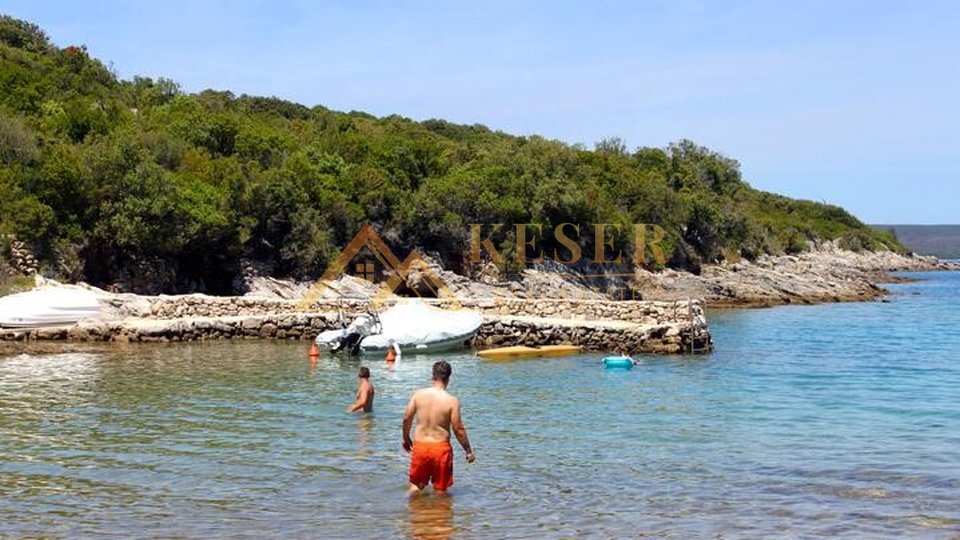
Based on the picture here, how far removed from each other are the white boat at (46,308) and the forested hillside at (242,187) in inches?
213

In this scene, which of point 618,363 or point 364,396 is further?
point 618,363

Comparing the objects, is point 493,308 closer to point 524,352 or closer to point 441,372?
point 524,352

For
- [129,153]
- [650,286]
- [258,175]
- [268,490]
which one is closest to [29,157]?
[129,153]

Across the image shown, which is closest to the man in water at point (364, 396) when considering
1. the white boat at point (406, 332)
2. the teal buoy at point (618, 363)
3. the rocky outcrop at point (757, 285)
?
the teal buoy at point (618, 363)

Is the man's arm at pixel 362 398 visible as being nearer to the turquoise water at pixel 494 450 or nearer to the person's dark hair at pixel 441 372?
the turquoise water at pixel 494 450

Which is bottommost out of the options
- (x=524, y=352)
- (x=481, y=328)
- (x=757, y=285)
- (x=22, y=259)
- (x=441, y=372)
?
(x=524, y=352)

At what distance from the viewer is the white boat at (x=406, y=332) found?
29.1m

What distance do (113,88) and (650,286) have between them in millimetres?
45701

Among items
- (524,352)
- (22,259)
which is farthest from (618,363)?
(22,259)

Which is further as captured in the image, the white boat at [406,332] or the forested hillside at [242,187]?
the forested hillside at [242,187]

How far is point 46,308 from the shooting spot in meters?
30.2

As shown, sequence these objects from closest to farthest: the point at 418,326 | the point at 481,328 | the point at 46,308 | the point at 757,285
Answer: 1. the point at 418,326
2. the point at 46,308
3. the point at 481,328
4. the point at 757,285

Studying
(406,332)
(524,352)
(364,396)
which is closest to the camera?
(364,396)

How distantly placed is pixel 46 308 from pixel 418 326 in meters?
12.5
